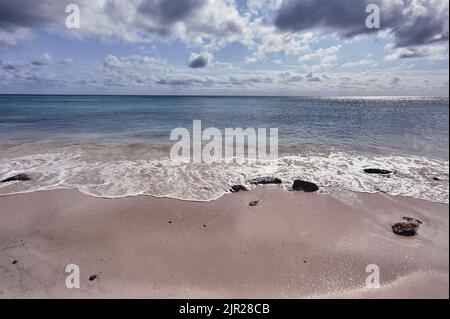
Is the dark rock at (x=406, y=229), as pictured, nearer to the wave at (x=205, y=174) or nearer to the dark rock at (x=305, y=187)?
the wave at (x=205, y=174)

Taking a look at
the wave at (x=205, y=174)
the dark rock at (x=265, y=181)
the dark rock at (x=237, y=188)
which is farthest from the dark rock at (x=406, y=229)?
the dark rock at (x=237, y=188)

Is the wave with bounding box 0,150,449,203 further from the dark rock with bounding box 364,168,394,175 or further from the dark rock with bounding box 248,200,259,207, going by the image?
the dark rock with bounding box 248,200,259,207

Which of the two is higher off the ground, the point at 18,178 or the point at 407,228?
the point at 18,178

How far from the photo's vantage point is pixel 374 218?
711 centimetres

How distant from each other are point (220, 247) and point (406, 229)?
16.1 feet

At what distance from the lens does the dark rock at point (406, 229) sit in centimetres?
621

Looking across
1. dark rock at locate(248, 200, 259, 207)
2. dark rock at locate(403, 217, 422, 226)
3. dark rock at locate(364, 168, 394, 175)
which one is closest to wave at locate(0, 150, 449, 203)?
dark rock at locate(364, 168, 394, 175)

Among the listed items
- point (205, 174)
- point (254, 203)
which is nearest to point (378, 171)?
point (254, 203)

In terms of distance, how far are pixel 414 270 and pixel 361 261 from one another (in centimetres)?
97

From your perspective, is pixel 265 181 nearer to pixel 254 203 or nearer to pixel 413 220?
pixel 254 203

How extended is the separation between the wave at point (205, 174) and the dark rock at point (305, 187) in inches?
13.4

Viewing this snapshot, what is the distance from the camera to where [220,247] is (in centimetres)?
577

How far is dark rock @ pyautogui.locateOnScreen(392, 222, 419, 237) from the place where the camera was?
6207 millimetres

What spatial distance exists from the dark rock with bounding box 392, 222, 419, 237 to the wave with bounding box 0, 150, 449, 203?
2082 millimetres
